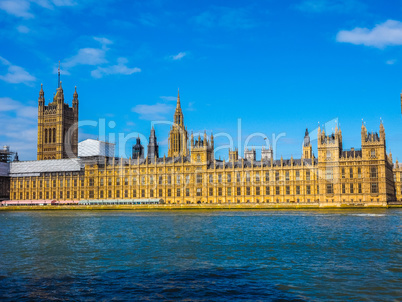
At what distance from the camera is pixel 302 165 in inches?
4995

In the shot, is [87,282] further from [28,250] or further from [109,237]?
[109,237]

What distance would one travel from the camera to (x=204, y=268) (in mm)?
32250

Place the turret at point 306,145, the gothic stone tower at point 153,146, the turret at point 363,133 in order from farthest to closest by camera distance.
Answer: the gothic stone tower at point 153,146 < the turret at point 306,145 < the turret at point 363,133

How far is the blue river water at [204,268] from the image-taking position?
25328 mm

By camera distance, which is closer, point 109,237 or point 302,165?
point 109,237

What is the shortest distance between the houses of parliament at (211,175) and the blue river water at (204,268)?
7144 centimetres

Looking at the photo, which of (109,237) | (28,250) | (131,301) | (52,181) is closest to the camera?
(131,301)

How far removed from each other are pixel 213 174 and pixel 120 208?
28.9 m

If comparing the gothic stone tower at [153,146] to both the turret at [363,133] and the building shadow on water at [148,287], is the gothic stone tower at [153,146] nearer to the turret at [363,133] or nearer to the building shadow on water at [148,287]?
the turret at [363,133]

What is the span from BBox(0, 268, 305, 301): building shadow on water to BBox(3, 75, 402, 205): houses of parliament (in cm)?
9635

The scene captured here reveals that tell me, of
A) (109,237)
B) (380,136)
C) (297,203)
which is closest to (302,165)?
(297,203)

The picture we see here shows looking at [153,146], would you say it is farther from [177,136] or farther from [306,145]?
[306,145]

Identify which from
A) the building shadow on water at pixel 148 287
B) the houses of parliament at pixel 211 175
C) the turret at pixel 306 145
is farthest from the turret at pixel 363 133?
the building shadow on water at pixel 148 287

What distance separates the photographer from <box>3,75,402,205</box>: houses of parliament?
120500 millimetres
